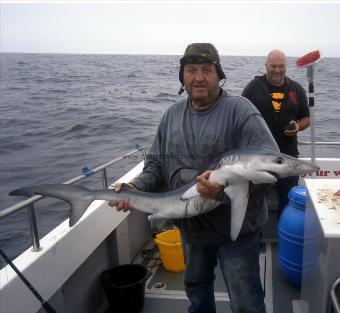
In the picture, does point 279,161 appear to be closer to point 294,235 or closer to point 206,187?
point 206,187

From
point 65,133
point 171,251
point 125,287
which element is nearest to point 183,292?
point 171,251

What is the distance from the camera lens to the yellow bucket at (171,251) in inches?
186

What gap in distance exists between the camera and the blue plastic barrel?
13.2ft

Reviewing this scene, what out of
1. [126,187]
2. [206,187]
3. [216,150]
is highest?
[216,150]

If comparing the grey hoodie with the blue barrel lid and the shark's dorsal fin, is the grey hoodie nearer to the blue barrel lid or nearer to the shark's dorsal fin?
the shark's dorsal fin

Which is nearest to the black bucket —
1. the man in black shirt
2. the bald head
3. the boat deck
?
the boat deck

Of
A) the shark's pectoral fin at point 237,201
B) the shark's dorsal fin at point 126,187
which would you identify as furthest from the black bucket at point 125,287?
the shark's pectoral fin at point 237,201

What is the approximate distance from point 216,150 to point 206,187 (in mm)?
405

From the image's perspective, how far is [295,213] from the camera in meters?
4.09

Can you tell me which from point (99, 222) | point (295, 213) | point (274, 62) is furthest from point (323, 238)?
point (274, 62)

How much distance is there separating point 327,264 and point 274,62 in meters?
3.22

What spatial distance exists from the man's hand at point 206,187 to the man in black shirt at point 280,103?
9.05 feet

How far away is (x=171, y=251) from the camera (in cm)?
475

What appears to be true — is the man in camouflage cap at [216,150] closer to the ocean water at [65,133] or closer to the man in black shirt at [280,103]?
the ocean water at [65,133]
